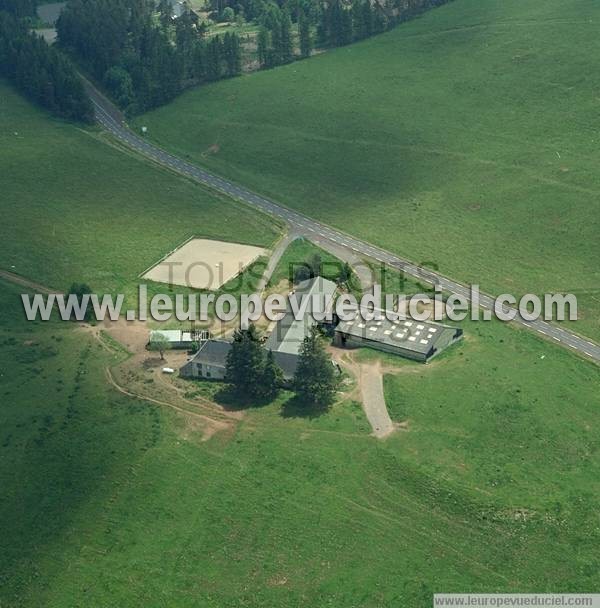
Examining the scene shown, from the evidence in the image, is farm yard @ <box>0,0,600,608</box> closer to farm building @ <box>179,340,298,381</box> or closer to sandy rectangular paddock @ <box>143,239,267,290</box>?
farm building @ <box>179,340,298,381</box>

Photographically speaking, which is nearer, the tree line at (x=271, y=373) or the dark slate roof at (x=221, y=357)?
the tree line at (x=271, y=373)

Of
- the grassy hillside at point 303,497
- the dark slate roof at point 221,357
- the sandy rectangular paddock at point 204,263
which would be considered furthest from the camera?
the sandy rectangular paddock at point 204,263

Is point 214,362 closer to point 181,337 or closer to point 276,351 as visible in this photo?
point 276,351

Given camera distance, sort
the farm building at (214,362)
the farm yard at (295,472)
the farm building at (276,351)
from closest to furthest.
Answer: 1. the farm yard at (295,472)
2. the farm building at (214,362)
3. the farm building at (276,351)

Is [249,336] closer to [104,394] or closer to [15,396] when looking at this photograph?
[104,394]

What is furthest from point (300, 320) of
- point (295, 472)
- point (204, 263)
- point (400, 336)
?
point (204, 263)

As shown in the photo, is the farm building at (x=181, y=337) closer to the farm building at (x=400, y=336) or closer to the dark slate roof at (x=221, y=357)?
the dark slate roof at (x=221, y=357)

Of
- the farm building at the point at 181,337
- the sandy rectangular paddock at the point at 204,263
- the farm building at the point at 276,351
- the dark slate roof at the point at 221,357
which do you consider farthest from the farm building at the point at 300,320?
the sandy rectangular paddock at the point at 204,263
